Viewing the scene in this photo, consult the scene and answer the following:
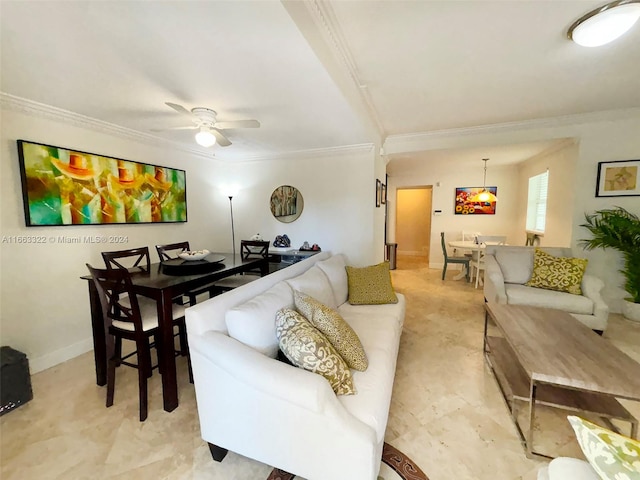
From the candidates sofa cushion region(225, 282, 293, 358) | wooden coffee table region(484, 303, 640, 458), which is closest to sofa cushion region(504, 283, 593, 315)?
wooden coffee table region(484, 303, 640, 458)

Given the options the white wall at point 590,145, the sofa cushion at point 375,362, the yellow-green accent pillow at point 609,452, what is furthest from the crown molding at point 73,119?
the yellow-green accent pillow at point 609,452

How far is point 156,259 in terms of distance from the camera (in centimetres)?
342

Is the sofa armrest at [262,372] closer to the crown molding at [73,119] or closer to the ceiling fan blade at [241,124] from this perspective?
the ceiling fan blade at [241,124]

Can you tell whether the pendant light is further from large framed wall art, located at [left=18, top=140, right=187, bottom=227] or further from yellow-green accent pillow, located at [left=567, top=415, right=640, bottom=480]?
large framed wall art, located at [left=18, top=140, right=187, bottom=227]

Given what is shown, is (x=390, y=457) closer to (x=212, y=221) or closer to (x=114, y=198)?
(x=114, y=198)

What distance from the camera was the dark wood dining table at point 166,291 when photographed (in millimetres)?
1816

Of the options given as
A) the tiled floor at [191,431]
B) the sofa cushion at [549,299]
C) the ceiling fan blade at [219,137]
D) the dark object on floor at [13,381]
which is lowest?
the tiled floor at [191,431]

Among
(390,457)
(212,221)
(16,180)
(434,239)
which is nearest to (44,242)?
Answer: (16,180)

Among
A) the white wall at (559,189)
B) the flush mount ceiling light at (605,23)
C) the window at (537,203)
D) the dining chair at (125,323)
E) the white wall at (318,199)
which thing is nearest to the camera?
the flush mount ceiling light at (605,23)

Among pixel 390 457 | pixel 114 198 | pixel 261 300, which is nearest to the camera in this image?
pixel 390 457

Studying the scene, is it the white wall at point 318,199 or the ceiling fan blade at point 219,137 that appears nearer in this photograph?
the ceiling fan blade at point 219,137

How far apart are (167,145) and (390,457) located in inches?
158

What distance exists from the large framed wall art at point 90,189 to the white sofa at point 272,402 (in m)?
2.13

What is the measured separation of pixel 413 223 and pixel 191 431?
7579 mm
